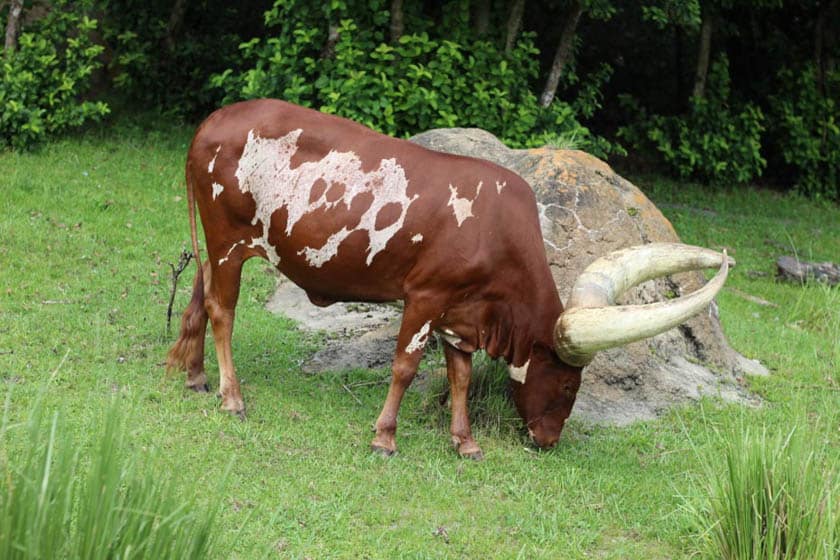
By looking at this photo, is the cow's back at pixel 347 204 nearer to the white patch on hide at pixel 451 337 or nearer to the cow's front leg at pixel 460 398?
the white patch on hide at pixel 451 337

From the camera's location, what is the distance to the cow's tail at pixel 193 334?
263 inches

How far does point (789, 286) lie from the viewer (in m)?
11.3

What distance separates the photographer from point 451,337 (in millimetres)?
6215

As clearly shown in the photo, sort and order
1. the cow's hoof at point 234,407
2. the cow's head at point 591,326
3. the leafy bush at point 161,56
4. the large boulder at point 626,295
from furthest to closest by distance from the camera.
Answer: the leafy bush at point 161,56
the large boulder at point 626,295
the cow's hoof at point 234,407
the cow's head at point 591,326

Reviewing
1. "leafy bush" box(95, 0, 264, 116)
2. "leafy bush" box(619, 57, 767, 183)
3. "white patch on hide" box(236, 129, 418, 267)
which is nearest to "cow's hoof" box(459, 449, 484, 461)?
"white patch on hide" box(236, 129, 418, 267)

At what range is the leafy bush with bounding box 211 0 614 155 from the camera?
11125 mm

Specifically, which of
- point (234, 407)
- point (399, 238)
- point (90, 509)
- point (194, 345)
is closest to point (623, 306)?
point (399, 238)

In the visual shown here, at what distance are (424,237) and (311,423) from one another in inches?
51.6

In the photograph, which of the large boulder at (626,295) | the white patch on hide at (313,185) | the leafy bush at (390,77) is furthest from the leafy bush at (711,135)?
the white patch on hide at (313,185)

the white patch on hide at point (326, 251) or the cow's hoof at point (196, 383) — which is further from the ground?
the white patch on hide at point (326, 251)

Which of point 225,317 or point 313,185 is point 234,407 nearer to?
point 225,317

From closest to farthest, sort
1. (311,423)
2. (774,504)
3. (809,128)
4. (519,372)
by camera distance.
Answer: (774,504)
(519,372)
(311,423)
(809,128)

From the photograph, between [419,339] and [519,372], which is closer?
[419,339]

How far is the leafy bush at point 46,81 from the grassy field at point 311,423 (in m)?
0.72
